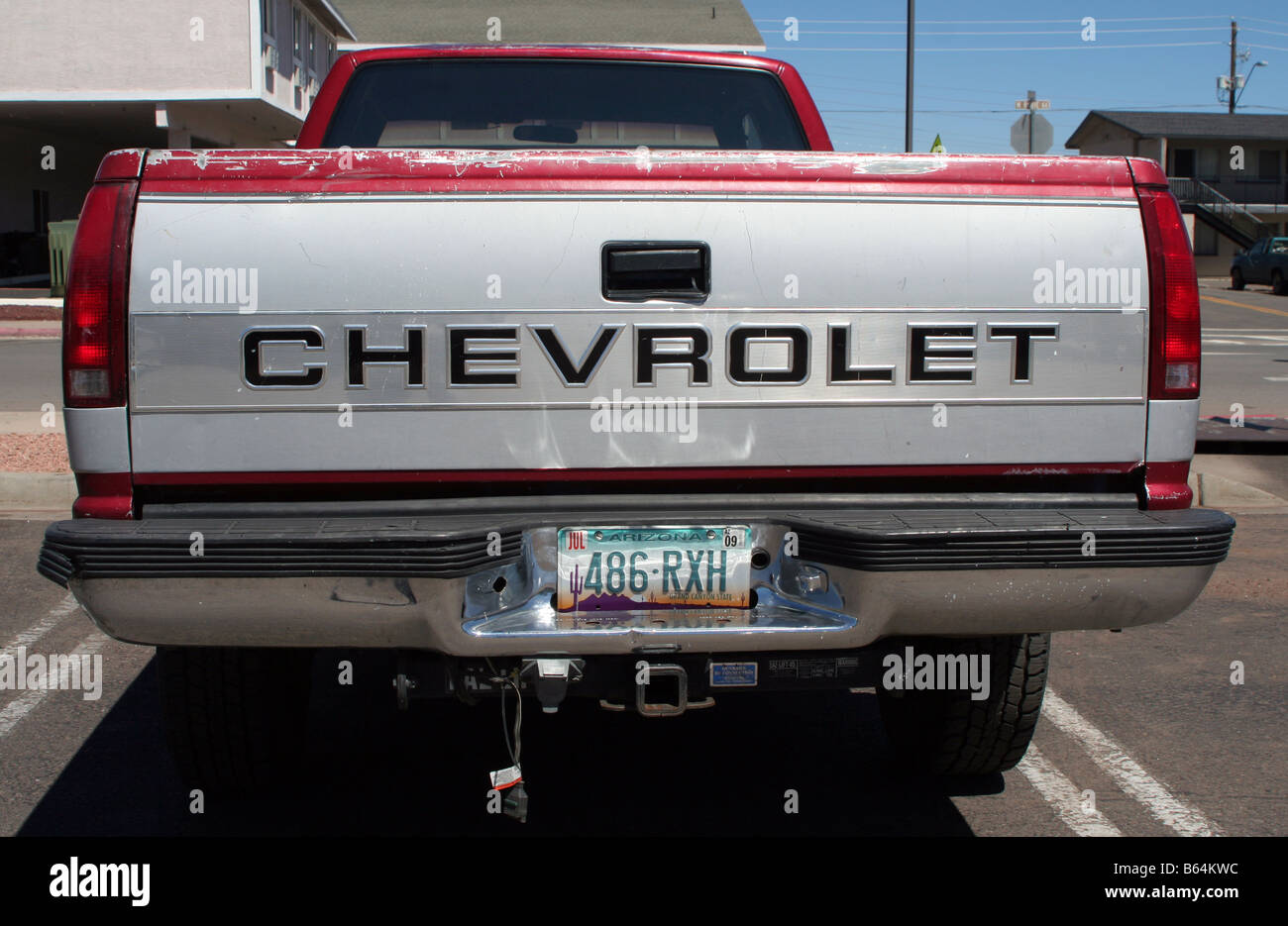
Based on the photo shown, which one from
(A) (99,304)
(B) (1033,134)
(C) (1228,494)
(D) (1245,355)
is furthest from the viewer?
(D) (1245,355)

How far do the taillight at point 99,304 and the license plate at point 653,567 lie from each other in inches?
41.9

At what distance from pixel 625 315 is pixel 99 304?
116 centimetres

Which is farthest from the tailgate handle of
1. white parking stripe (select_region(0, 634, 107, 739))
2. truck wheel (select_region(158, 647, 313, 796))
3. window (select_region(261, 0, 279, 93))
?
window (select_region(261, 0, 279, 93))

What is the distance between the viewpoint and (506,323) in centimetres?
289

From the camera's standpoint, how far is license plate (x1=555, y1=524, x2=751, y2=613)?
288 cm

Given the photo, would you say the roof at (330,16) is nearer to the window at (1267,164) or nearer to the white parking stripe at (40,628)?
the white parking stripe at (40,628)

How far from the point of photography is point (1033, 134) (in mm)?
14555

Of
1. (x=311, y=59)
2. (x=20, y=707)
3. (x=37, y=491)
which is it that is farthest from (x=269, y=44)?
(x=20, y=707)

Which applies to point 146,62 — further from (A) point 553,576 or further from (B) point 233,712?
(A) point 553,576

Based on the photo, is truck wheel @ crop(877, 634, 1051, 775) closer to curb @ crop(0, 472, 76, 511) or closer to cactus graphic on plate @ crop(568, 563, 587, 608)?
cactus graphic on plate @ crop(568, 563, 587, 608)

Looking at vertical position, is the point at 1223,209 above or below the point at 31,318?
above

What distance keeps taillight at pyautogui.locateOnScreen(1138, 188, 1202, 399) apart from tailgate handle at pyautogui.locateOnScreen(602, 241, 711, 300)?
1.04m

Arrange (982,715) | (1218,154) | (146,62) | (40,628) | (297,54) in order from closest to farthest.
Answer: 1. (982,715)
2. (40,628)
3. (146,62)
4. (297,54)
5. (1218,154)
